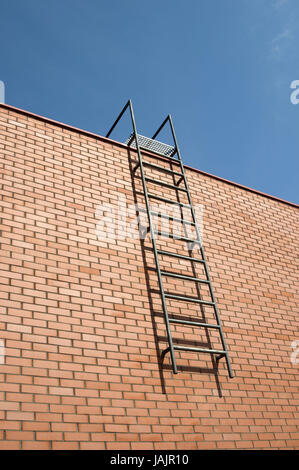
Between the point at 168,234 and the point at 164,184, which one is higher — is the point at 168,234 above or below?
below

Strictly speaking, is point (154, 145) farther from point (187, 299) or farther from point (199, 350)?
point (199, 350)

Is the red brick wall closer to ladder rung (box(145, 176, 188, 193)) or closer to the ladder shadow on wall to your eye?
the ladder shadow on wall

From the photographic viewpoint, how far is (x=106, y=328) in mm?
3629

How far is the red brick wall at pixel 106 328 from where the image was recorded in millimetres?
3148

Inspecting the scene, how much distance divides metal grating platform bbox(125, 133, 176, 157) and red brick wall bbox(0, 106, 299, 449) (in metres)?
0.30

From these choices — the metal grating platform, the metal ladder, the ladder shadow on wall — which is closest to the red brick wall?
the ladder shadow on wall

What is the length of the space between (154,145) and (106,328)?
8.03 ft

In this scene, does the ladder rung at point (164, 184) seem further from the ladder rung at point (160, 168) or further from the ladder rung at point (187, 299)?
the ladder rung at point (187, 299)

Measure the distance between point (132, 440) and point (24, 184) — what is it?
7.24 feet

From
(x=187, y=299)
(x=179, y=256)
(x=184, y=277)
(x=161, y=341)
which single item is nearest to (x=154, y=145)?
(x=179, y=256)

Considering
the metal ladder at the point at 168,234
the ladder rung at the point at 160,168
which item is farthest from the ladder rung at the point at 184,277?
the ladder rung at the point at 160,168

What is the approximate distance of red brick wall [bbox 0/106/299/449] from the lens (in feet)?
10.3

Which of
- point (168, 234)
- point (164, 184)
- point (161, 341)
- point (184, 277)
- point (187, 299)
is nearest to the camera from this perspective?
point (161, 341)
